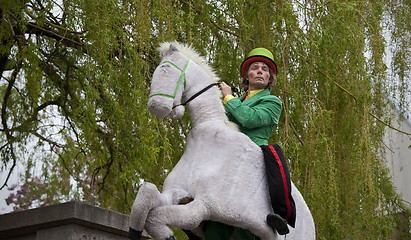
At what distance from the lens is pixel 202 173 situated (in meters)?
3.04

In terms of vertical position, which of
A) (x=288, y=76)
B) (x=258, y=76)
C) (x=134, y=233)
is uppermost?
(x=288, y=76)

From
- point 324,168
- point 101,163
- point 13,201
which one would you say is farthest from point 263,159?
point 13,201

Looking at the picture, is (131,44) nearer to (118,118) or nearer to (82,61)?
(118,118)

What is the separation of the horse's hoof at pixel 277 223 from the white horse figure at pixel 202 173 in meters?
0.03

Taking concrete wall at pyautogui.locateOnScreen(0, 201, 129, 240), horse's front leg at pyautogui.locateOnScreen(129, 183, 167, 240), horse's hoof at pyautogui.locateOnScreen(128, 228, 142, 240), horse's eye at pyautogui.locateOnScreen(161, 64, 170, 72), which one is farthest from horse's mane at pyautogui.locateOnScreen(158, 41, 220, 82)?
concrete wall at pyautogui.locateOnScreen(0, 201, 129, 240)

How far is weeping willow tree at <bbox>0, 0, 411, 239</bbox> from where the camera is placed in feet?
15.7

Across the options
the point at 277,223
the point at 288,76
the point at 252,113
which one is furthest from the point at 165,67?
the point at 288,76

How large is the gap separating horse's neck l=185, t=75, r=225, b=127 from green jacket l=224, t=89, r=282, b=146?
0.24ft

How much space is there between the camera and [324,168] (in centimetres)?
484

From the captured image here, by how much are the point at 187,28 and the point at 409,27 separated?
224 centimetres

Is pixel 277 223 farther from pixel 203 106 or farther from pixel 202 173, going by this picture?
pixel 203 106

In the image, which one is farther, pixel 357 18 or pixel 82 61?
pixel 82 61

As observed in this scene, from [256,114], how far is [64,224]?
1.58 meters

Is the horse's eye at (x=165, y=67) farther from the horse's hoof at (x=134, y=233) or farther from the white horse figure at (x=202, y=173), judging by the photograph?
the horse's hoof at (x=134, y=233)
